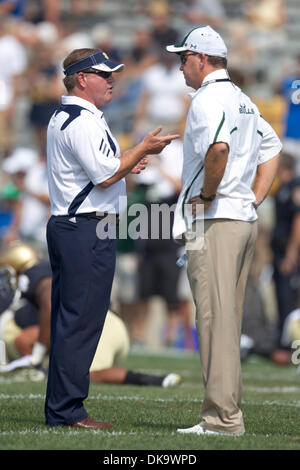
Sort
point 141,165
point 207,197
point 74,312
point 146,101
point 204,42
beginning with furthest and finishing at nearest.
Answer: point 146,101
point 141,165
point 74,312
point 204,42
point 207,197

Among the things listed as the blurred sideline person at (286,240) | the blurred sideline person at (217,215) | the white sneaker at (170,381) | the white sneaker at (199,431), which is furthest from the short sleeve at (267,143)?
the blurred sideline person at (286,240)

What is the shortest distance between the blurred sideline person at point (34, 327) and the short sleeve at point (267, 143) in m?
3.36

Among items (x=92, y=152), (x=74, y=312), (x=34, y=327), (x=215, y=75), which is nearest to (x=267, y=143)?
(x=215, y=75)

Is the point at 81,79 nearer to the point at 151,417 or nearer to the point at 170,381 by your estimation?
the point at 151,417

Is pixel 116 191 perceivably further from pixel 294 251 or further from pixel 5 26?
pixel 5 26

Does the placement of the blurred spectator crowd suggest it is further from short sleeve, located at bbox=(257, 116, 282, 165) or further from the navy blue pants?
the navy blue pants

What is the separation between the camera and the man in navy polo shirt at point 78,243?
6.07m

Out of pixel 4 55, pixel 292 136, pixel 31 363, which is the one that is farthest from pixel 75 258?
pixel 4 55

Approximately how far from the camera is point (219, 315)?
5.82m

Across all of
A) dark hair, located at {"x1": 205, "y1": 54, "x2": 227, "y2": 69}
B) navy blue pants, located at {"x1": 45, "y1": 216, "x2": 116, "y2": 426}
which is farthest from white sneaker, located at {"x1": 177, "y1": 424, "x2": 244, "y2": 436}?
dark hair, located at {"x1": 205, "y1": 54, "x2": 227, "y2": 69}

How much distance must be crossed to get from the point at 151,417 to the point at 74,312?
1105 millimetres

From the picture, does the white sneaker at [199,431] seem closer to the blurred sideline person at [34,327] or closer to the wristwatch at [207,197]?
the wristwatch at [207,197]

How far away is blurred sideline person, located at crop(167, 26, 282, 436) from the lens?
19.0 feet

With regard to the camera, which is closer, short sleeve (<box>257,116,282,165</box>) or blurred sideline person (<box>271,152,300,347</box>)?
short sleeve (<box>257,116,282,165</box>)
